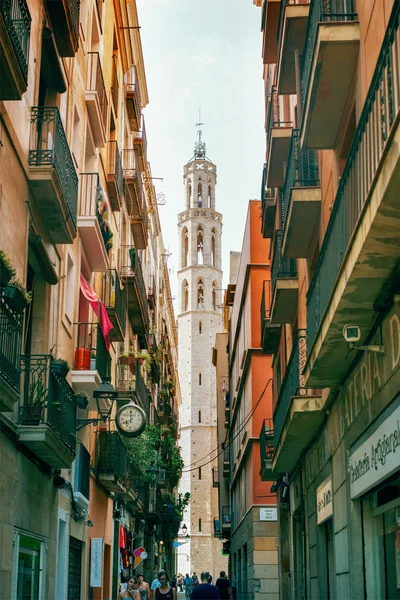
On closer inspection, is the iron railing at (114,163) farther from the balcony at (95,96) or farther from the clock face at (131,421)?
the clock face at (131,421)

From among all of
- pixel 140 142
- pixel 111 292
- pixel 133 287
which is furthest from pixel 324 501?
pixel 140 142

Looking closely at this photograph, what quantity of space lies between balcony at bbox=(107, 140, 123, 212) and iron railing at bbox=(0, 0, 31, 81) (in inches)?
456

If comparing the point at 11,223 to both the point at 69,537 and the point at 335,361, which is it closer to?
the point at 335,361

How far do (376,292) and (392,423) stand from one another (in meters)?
1.21

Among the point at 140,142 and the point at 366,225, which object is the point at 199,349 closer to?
the point at 140,142

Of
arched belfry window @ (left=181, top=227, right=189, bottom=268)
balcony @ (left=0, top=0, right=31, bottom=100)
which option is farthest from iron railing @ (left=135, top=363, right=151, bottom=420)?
arched belfry window @ (left=181, top=227, right=189, bottom=268)

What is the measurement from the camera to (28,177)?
40.5ft

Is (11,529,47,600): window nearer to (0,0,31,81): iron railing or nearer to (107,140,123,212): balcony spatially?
(0,0,31,81): iron railing

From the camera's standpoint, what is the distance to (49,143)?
43.4ft

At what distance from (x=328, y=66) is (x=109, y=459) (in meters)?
13.0

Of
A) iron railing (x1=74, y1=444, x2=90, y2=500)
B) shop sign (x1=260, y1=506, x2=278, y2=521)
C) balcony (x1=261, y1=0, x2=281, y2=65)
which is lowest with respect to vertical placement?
shop sign (x1=260, y1=506, x2=278, y2=521)

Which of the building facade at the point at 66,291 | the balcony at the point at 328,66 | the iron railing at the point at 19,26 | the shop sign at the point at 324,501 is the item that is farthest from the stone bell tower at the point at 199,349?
the iron railing at the point at 19,26

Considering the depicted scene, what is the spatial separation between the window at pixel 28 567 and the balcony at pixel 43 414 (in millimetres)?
1137

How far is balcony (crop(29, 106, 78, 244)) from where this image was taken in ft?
40.8
